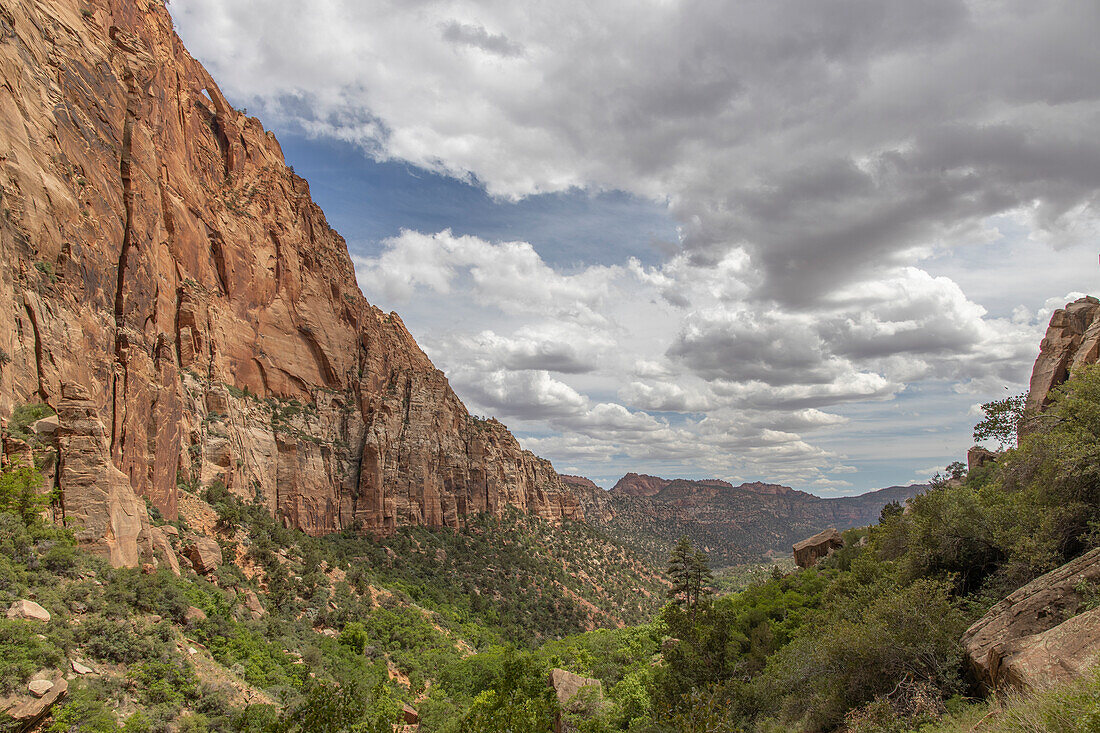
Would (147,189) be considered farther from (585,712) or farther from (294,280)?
(585,712)

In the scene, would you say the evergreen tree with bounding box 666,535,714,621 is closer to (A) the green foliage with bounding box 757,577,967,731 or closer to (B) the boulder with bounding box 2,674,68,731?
(A) the green foliage with bounding box 757,577,967,731

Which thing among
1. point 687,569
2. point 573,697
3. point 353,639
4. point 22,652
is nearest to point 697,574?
point 687,569

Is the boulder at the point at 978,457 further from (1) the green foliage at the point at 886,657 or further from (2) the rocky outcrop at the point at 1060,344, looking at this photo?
(1) the green foliage at the point at 886,657

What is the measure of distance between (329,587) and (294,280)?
45496mm

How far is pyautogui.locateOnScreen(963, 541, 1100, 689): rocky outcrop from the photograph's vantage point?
9586mm

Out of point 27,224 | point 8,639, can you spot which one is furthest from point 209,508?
point 8,639

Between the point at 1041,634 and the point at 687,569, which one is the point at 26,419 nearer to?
the point at 1041,634

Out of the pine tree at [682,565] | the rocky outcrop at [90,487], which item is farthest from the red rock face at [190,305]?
the pine tree at [682,565]

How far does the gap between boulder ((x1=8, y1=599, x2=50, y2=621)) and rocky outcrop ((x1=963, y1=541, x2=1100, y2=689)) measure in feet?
84.9

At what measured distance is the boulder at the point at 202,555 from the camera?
91.1ft

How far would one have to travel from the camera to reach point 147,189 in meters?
34.0

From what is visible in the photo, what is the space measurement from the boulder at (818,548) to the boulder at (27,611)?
6367 centimetres

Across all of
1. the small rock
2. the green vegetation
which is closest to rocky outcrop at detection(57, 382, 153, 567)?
the green vegetation

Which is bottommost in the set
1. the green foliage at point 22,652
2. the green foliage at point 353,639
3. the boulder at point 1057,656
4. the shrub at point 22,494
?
the green foliage at point 353,639
